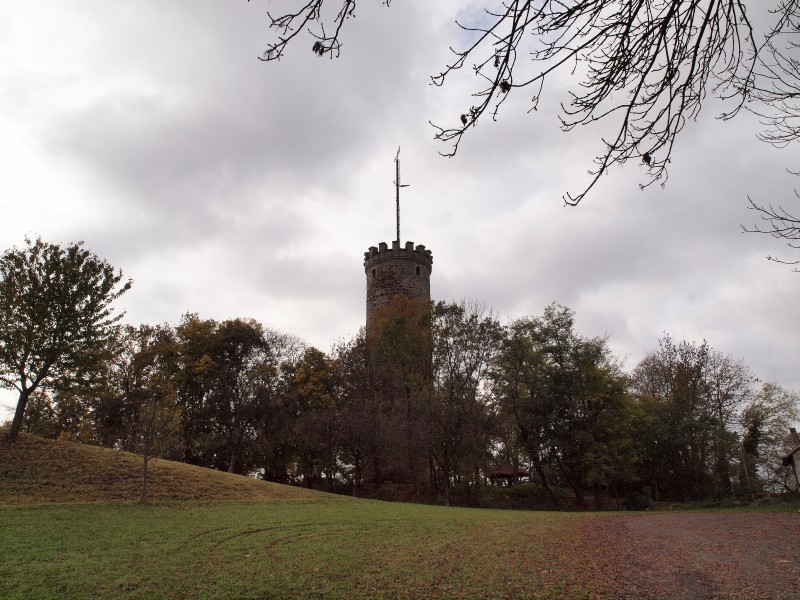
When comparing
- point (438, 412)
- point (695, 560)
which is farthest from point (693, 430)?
point (695, 560)

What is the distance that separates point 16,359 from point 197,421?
562 inches

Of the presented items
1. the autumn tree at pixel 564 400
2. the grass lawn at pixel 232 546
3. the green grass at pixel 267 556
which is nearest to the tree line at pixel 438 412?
the autumn tree at pixel 564 400

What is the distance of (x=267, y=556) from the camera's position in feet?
32.0

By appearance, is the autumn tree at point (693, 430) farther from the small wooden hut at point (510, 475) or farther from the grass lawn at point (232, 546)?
the grass lawn at point (232, 546)

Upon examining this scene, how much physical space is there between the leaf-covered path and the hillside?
45.1ft

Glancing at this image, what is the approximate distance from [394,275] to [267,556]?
1195 inches

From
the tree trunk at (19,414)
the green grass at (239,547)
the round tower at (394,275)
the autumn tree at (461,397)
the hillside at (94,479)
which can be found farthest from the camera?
the round tower at (394,275)

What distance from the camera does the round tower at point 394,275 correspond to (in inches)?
1542

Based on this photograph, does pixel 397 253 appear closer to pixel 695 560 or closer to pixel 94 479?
pixel 94 479

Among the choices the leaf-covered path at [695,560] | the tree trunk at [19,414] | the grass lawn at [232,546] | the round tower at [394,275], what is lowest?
the leaf-covered path at [695,560]

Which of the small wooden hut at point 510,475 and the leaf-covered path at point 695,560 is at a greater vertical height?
the small wooden hut at point 510,475

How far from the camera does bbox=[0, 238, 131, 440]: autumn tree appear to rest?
66.6ft

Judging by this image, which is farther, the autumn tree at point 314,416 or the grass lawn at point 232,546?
the autumn tree at point 314,416

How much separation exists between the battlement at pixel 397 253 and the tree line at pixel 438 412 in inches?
161
